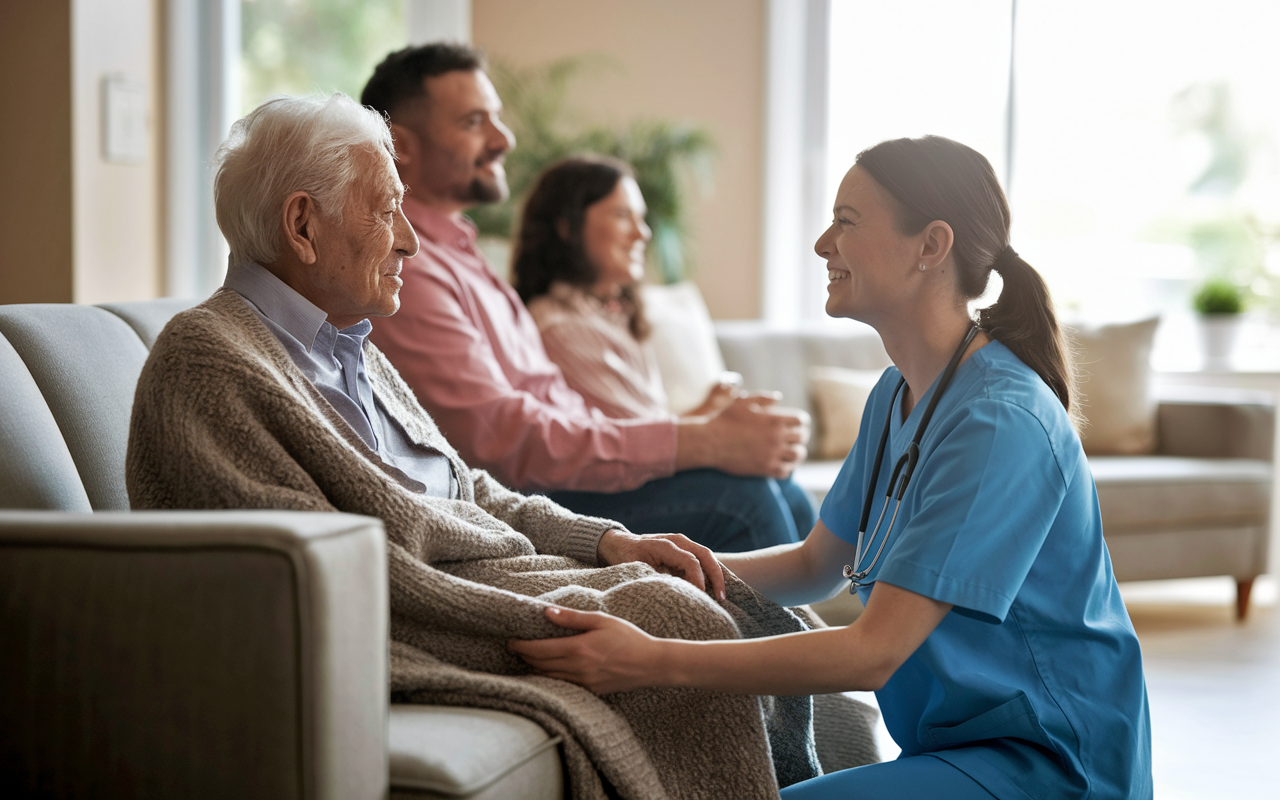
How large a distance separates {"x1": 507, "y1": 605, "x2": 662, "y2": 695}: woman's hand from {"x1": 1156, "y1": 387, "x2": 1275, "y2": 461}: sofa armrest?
2981 millimetres

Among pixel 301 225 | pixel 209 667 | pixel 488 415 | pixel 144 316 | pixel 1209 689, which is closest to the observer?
pixel 209 667

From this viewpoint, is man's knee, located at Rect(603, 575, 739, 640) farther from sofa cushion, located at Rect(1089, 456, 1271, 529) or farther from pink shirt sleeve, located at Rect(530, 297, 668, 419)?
sofa cushion, located at Rect(1089, 456, 1271, 529)

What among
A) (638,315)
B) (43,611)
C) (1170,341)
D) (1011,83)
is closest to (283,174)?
(43,611)

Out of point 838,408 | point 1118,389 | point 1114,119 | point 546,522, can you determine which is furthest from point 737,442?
point 1114,119

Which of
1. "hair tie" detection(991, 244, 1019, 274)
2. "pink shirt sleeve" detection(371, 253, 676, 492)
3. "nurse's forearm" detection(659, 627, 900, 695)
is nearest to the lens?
"nurse's forearm" detection(659, 627, 900, 695)

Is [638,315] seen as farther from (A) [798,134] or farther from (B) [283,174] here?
(A) [798,134]

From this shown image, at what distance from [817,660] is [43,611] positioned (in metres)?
0.70

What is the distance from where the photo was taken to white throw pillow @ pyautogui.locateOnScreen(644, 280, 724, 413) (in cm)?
330

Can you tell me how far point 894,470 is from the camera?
1298 mm

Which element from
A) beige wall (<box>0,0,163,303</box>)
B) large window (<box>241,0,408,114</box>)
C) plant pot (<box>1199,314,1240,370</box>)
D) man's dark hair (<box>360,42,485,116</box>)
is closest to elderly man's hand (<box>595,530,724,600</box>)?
man's dark hair (<box>360,42,485,116</box>)

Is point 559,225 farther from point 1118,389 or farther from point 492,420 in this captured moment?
point 1118,389

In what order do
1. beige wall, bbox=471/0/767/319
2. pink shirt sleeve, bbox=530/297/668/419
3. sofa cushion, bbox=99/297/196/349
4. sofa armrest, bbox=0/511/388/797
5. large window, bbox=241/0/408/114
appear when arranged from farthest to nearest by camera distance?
large window, bbox=241/0/408/114
beige wall, bbox=471/0/767/319
pink shirt sleeve, bbox=530/297/668/419
sofa cushion, bbox=99/297/196/349
sofa armrest, bbox=0/511/388/797

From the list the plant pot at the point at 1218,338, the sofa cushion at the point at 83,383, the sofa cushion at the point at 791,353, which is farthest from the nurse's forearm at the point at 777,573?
the plant pot at the point at 1218,338

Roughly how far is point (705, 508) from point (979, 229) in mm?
881
